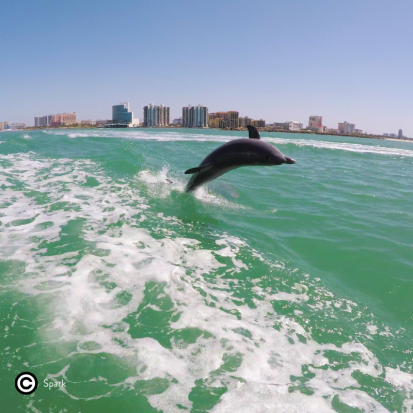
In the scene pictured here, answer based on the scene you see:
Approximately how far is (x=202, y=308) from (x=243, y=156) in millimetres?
4887

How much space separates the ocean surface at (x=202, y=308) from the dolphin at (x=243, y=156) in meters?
1.29

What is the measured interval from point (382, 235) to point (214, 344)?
5642mm

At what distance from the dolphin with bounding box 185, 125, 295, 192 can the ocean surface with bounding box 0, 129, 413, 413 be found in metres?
1.29

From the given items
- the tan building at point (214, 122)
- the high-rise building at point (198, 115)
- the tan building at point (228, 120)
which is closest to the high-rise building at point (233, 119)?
the tan building at point (228, 120)

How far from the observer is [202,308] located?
4254 millimetres

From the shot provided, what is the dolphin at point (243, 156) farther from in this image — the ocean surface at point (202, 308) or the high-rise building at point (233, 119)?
the high-rise building at point (233, 119)

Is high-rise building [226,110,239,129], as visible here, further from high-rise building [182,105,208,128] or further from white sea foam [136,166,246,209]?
white sea foam [136,166,246,209]

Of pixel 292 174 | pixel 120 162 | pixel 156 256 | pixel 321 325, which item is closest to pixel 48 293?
pixel 156 256

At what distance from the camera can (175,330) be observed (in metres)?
3.75

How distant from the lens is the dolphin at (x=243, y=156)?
24.8 ft

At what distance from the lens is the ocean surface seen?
2.99 m

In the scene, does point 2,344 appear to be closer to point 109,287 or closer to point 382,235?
point 109,287

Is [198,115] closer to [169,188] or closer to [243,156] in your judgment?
[169,188]

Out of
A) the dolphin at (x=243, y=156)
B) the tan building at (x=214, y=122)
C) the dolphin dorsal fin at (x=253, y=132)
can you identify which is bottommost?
the dolphin at (x=243, y=156)
